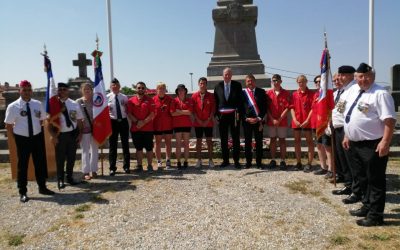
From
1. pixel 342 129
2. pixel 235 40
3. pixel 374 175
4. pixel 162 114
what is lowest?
pixel 374 175

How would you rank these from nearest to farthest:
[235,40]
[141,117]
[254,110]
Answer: [141,117], [254,110], [235,40]

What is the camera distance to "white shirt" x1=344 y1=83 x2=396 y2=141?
14.1 feet

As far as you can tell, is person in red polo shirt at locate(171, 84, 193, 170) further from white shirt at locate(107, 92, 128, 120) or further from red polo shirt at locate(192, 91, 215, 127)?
white shirt at locate(107, 92, 128, 120)

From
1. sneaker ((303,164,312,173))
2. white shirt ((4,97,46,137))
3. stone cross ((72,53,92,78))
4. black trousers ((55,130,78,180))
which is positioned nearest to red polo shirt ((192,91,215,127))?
sneaker ((303,164,312,173))

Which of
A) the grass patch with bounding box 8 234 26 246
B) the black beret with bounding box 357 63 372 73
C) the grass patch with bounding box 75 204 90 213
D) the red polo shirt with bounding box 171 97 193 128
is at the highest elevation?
the black beret with bounding box 357 63 372 73

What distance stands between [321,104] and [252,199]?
91.9 inches

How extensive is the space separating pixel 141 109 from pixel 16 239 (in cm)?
370

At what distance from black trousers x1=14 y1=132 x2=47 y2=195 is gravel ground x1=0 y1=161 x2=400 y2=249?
339mm

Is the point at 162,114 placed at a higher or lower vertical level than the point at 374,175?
higher

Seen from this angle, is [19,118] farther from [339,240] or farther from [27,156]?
[339,240]

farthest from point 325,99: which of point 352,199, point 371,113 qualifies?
point 371,113

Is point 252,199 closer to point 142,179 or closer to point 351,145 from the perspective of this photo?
point 351,145

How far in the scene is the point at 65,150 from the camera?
22.2 feet

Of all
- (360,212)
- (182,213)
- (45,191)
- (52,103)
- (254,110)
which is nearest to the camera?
(360,212)
